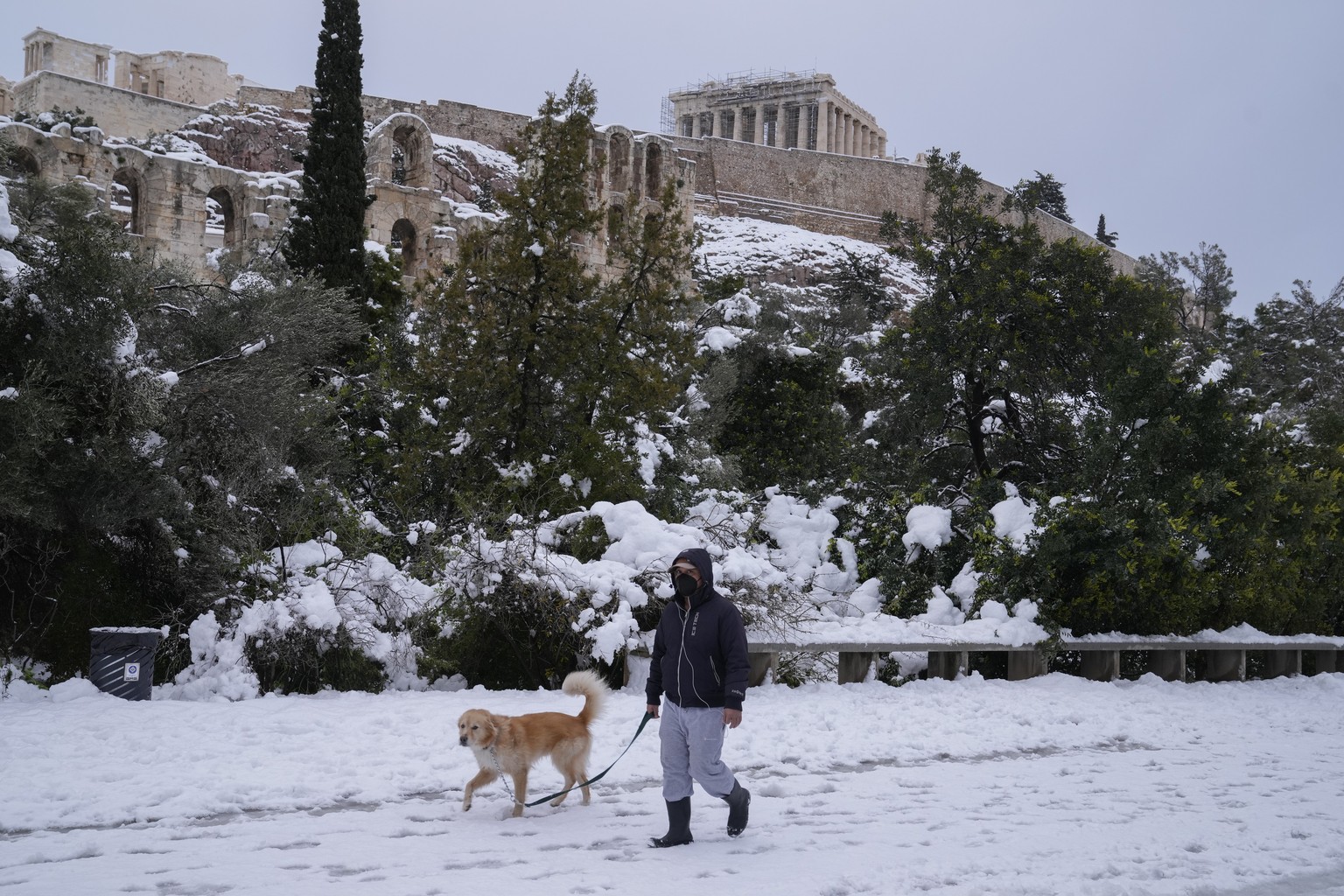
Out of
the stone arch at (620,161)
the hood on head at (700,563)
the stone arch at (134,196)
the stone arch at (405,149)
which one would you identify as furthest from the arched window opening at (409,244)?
the hood on head at (700,563)

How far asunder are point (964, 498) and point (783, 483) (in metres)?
5.30

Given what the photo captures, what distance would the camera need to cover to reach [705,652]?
18.9 ft

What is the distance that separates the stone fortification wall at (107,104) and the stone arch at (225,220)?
37.5 ft

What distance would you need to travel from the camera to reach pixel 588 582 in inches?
406

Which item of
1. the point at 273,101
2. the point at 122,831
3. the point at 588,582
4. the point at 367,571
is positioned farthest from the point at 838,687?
the point at 273,101

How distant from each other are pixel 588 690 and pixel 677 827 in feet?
3.26

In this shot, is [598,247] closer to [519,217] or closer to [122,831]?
[519,217]

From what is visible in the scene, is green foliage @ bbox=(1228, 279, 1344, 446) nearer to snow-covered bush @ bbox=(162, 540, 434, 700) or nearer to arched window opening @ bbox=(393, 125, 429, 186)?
snow-covered bush @ bbox=(162, 540, 434, 700)

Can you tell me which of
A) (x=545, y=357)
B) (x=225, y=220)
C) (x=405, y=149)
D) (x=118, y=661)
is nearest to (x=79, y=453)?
(x=118, y=661)

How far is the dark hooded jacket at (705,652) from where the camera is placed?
18.7 feet

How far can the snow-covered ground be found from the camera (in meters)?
5.01

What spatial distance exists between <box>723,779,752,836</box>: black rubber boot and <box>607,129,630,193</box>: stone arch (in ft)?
121

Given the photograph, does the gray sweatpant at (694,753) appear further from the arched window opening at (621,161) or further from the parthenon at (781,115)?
the parthenon at (781,115)

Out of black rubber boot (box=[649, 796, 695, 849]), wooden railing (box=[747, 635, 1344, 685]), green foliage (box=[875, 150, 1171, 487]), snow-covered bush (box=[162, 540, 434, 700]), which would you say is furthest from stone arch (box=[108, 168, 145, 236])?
black rubber boot (box=[649, 796, 695, 849])
